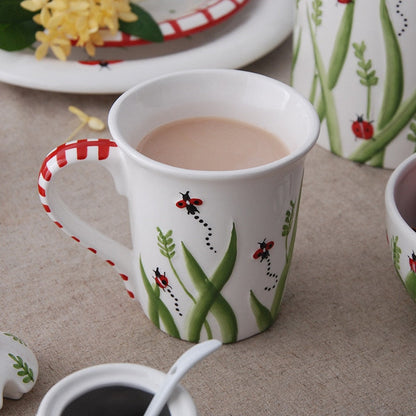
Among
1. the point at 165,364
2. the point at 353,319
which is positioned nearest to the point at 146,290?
the point at 165,364

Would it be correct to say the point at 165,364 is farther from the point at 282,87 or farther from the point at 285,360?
the point at 282,87

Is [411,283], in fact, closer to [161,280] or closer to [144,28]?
[161,280]

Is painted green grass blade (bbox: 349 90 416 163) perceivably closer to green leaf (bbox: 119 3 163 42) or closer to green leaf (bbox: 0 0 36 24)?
green leaf (bbox: 119 3 163 42)

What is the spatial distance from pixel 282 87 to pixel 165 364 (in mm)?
205

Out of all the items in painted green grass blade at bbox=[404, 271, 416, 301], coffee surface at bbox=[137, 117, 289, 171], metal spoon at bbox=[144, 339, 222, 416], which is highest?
coffee surface at bbox=[137, 117, 289, 171]

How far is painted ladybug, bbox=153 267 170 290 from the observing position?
50 cm

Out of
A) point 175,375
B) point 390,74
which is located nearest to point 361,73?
point 390,74

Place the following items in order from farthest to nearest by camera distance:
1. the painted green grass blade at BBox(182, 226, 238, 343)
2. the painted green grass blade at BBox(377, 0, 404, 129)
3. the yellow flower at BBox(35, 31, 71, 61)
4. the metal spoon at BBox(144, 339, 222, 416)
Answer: the yellow flower at BBox(35, 31, 71, 61) < the painted green grass blade at BBox(377, 0, 404, 129) < the painted green grass blade at BBox(182, 226, 238, 343) < the metal spoon at BBox(144, 339, 222, 416)

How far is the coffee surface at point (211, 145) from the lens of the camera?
50 centimetres

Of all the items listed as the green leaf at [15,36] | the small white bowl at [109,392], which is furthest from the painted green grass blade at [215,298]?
the green leaf at [15,36]

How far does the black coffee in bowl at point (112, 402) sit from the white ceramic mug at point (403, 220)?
20cm

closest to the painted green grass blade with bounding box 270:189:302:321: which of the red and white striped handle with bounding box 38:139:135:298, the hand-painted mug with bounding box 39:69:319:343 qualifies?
the hand-painted mug with bounding box 39:69:319:343

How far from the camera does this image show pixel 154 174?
0.45 meters

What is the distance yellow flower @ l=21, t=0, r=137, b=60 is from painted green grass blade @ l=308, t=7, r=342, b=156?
187mm
